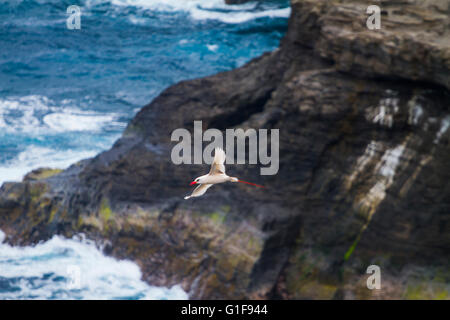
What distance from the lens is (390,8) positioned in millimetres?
16266

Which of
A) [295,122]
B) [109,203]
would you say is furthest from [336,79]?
[109,203]

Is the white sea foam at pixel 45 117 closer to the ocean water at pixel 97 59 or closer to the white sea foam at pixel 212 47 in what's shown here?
the ocean water at pixel 97 59

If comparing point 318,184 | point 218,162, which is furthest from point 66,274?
point 318,184

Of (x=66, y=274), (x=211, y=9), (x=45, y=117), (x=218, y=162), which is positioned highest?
(x=218, y=162)

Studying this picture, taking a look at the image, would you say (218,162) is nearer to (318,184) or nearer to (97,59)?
(318,184)

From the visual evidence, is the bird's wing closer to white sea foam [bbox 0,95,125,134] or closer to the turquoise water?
the turquoise water

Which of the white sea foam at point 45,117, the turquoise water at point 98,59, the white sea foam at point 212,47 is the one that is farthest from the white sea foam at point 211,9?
the white sea foam at point 45,117

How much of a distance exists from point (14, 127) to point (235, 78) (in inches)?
567

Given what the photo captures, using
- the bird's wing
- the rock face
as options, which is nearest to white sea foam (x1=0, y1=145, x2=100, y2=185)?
the rock face

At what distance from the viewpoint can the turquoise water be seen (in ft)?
97.9

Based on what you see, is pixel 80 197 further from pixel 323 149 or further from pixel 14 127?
pixel 14 127

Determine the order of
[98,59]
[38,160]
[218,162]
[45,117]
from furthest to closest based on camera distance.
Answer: [98,59], [45,117], [38,160], [218,162]

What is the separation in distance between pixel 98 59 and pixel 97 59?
7 cm

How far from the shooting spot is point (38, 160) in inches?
1093
